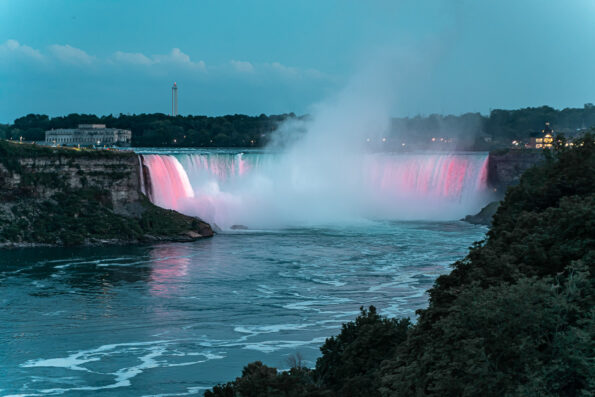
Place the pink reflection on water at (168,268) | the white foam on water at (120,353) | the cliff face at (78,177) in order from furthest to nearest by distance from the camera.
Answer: the cliff face at (78,177), the pink reflection on water at (168,268), the white foam on water at (120,353)

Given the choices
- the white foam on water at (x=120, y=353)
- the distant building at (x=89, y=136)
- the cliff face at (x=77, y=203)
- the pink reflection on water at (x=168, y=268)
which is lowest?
the white foam on water at (x=120, y=353)

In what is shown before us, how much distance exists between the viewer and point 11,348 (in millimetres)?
22969

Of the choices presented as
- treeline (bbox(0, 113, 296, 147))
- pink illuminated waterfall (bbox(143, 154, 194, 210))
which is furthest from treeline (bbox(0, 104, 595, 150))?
pink illuminated waterfall (bbox(143, 154, 194, 210))

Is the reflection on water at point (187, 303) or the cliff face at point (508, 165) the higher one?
the cliff face at point (508, 165)

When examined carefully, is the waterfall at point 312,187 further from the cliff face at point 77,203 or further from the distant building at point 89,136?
the distant building at point 89,136

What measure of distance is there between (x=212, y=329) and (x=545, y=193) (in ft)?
41.4

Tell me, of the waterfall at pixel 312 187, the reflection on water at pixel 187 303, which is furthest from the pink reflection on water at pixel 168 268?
the waterfall at pixel 312 187

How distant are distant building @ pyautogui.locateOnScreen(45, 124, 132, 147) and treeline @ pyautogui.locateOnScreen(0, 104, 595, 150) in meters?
2.04

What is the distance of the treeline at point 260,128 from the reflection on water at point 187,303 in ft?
195

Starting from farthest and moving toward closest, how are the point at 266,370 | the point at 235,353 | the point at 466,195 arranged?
the point at 466,195, the point at 235,353, the point at 266,370

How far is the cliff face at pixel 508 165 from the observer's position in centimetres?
6431

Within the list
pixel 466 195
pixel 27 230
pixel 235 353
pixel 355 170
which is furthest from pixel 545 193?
pixel 355 170

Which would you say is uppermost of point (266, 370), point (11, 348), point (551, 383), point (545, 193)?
point (545, 193)

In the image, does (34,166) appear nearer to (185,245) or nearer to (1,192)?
(1,192)
